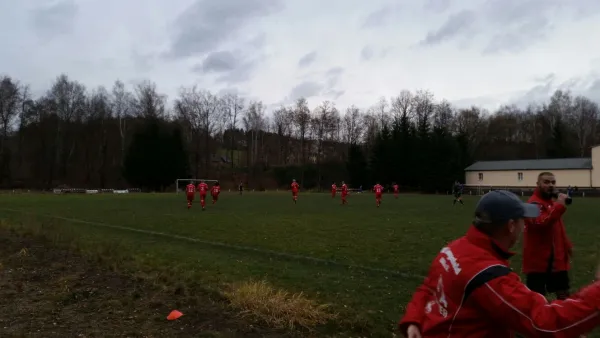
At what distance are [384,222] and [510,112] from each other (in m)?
87.7

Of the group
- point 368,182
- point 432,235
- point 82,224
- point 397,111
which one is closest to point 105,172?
point 368,182

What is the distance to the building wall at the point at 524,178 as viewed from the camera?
2439 inches

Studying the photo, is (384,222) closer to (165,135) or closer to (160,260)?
(160,260)

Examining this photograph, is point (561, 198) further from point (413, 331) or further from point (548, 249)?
point (413, 331)

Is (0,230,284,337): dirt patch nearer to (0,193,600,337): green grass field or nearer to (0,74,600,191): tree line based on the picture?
(0,193,600,337): green grass field

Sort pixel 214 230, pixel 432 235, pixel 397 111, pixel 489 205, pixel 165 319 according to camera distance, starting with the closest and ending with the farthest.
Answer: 1. pixel 489 205
2. pixel 165 319
3. pixel 432 235
4. pixel 214 230
5. pixel 397 111

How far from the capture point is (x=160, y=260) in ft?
36.9

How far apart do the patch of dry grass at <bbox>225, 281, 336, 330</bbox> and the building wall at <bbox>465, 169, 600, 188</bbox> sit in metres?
59.2

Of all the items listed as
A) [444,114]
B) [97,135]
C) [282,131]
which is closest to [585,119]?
[444,114]

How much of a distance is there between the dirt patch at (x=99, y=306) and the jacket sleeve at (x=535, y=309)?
3680mm

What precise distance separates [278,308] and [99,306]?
97.4 inches

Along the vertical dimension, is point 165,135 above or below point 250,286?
above

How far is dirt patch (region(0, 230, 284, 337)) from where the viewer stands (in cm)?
559

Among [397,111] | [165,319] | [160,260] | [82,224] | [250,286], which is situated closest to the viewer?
[165,319]
